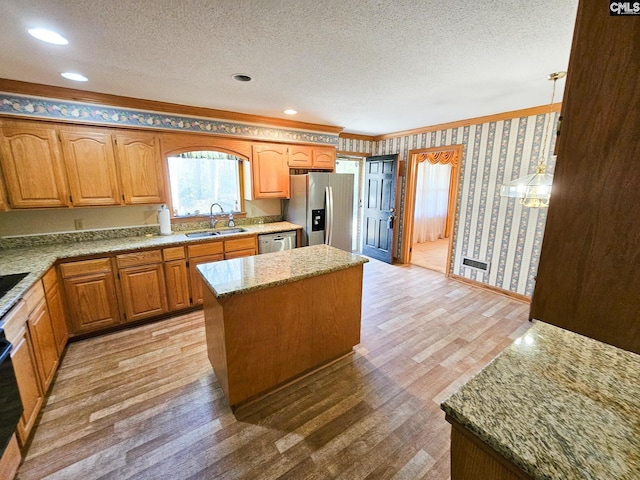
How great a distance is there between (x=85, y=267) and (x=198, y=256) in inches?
40.4

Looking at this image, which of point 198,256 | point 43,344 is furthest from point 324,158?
point 43,344

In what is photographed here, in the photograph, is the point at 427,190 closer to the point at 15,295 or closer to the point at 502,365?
the point at 502,365

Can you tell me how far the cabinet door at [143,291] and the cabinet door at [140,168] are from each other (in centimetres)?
81

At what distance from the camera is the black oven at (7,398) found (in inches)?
53.7

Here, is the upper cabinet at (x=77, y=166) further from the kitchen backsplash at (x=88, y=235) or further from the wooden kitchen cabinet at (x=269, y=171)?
the wooden kitchen cabinet at (x=269, y=171)

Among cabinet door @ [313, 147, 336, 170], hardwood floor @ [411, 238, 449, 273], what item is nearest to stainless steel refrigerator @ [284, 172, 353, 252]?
cabinet door @ [313, 147, 336, 170]

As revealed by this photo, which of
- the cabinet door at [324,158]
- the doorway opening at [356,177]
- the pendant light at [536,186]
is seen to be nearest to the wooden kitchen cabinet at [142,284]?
the cabinet door at [324,158]

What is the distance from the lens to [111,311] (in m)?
2.81

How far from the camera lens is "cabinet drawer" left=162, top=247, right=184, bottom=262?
303 centimetres

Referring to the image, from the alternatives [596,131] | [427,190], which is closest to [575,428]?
[596,131]

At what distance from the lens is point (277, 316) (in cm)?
199

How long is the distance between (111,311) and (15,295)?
1245 mm

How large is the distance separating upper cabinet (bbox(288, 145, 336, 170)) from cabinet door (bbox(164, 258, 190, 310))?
2170mm

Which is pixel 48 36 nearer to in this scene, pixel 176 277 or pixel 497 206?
pixel 176 277
